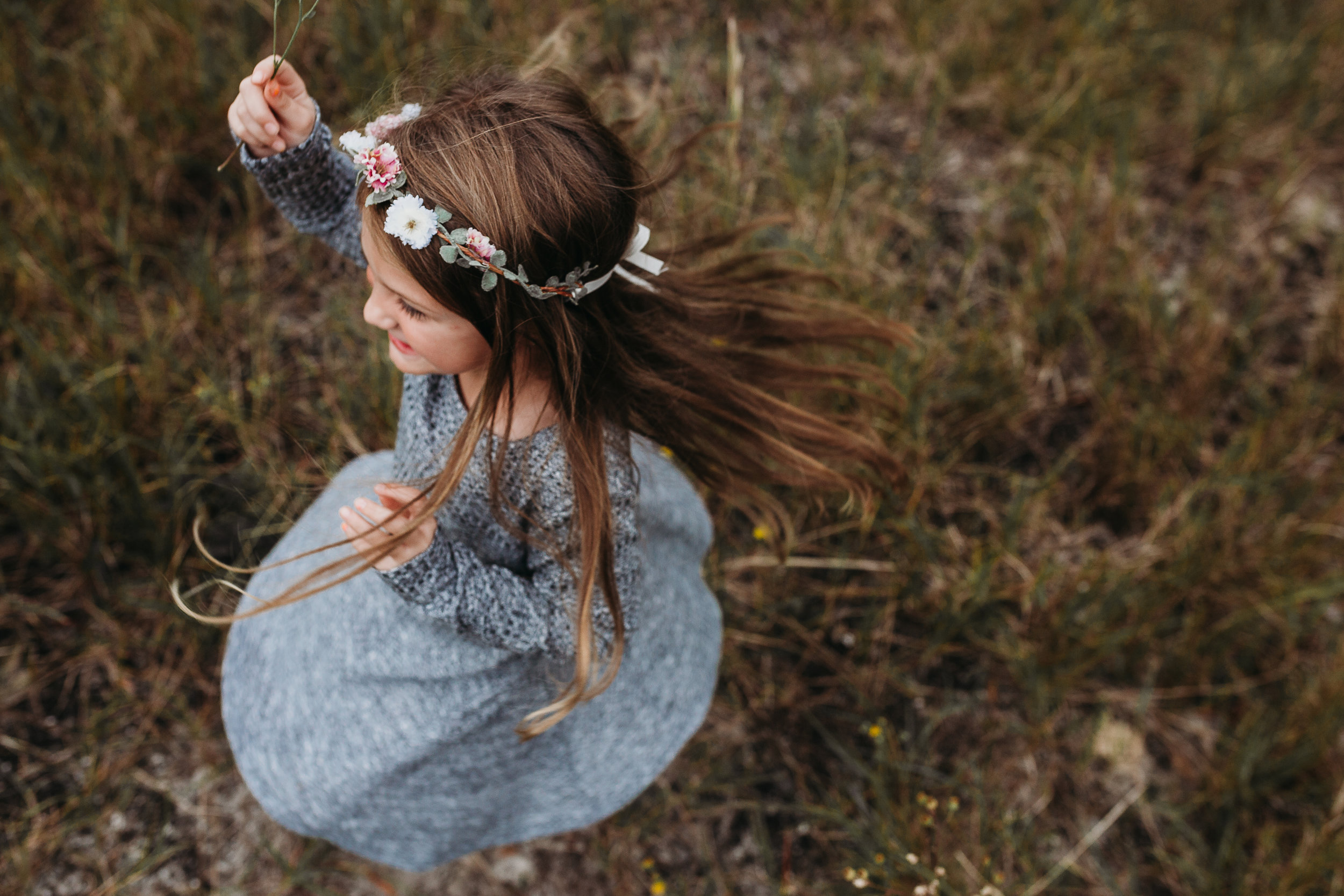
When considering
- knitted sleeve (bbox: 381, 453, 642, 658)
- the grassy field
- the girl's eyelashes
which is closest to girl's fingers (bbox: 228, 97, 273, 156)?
the girl's eyelashes

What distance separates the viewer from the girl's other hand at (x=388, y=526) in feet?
3.64

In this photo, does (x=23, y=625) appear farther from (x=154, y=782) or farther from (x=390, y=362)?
(x=390, y=362)

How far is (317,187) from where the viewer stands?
4.30 ft

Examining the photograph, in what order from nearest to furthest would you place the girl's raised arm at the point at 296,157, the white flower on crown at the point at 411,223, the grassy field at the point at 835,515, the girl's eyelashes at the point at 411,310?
the white flower on crown at the point at 411,223
the girl's eyelashes at the point at 411,310
the girl's raised arm at the point at 296,157
the grassy field at the point at 835,515

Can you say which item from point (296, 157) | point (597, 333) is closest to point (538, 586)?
point (597, 333)

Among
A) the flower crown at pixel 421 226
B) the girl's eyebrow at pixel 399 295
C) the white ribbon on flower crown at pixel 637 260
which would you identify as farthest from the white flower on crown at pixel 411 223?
the white ribbon on flower crown at pixel 637 260

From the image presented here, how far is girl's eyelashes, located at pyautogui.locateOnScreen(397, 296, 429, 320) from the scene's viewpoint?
108cm

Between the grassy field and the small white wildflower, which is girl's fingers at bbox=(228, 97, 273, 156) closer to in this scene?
the small white wildflower

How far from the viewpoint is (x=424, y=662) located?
4.29 feet

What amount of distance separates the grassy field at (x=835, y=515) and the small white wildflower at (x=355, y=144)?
1.72 ft

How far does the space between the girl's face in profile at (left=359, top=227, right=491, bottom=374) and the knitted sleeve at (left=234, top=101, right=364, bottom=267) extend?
0.16 m

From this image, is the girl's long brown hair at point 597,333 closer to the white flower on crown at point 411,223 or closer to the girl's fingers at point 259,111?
the white flower on crown at point 411,223

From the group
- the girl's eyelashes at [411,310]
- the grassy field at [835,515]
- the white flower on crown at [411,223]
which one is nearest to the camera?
Answer: the white flower on crown at [411,223]

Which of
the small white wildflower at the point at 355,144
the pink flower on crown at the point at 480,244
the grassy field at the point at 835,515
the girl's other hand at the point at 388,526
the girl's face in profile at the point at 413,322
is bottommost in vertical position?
the grassy field at the point at 835,515
